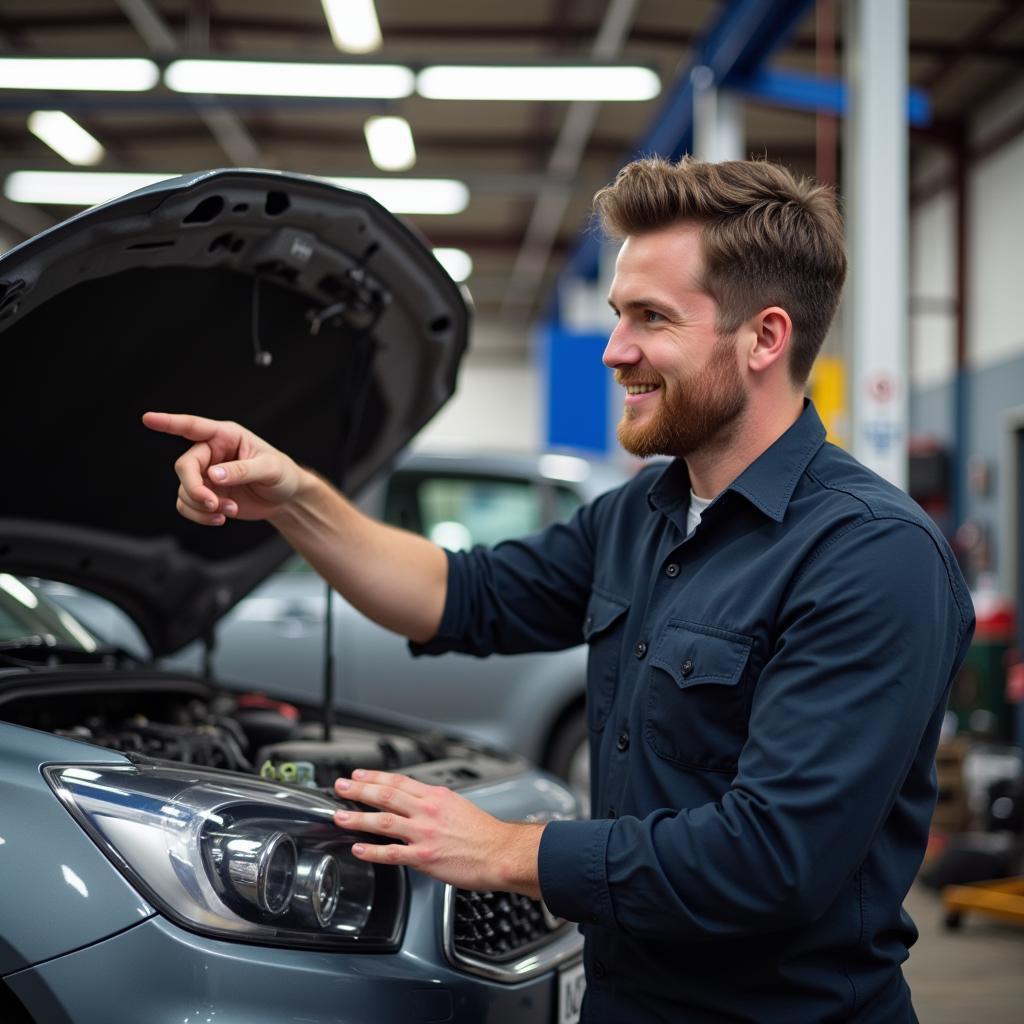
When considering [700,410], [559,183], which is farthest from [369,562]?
[559,183]

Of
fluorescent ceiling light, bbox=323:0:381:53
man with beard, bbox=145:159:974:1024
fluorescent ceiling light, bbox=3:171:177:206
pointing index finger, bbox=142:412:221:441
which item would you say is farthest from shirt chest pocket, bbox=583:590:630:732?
fluorescent ceiling light, bbox=3:171:177:206

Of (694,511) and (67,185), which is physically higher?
(67,185)

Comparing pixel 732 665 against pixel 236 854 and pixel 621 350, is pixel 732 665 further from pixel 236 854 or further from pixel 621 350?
pixel 236 854

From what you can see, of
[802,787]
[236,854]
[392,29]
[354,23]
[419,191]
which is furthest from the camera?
[419,191]

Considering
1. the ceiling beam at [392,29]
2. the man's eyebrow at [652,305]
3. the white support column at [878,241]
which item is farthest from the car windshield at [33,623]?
the ceiling beam at [392,29]

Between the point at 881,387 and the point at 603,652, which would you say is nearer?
the point at 603,652

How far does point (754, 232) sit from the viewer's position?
1.54 metres

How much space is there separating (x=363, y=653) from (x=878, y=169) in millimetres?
2628

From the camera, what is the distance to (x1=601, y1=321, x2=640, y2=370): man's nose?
1.61m

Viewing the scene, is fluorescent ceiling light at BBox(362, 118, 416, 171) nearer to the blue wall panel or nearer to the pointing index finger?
the blue wall panel

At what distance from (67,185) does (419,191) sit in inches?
109

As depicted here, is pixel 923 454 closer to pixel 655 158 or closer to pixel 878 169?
pixel 878 169

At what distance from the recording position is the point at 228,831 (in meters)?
1.41

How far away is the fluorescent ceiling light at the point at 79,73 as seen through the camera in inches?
243
